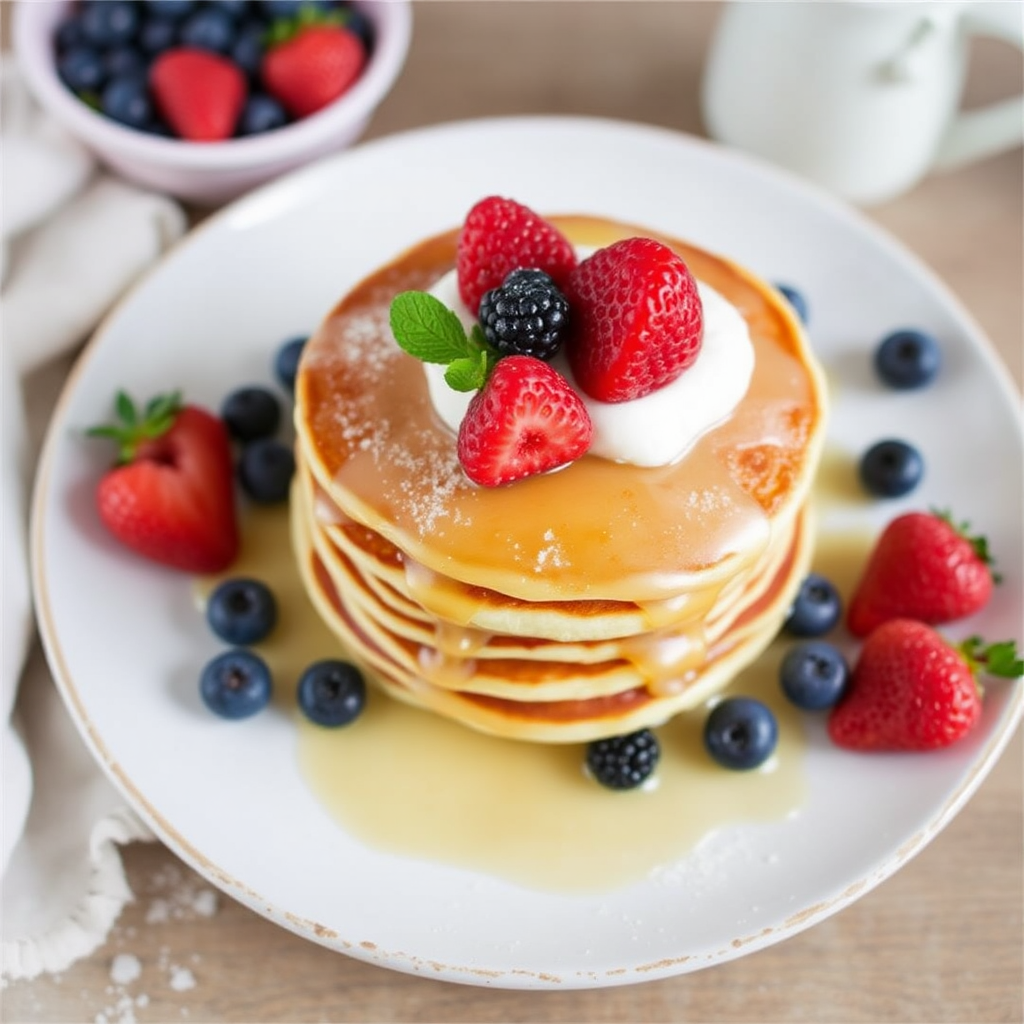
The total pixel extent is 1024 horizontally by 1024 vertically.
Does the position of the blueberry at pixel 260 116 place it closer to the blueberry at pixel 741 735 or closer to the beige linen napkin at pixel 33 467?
the beige linen napkin at pixel 33 467

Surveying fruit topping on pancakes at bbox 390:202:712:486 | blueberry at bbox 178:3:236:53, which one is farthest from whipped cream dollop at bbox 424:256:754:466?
blueberry at bbox 178:3:236:53

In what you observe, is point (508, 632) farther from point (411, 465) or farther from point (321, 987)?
point (321, 987)

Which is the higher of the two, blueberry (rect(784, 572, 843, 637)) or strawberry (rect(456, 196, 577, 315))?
strawberry (rect(456, 196, 577, 315))

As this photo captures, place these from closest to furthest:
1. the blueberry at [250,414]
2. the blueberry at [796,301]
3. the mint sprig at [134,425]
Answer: the mint sprig at [134,425] → the blueberry at [250,414] → the blueberry at [796,301]

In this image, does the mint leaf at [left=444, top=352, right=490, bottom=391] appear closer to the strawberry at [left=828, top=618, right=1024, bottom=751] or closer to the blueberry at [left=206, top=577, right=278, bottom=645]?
the blueberry at [left=206, top=577, right=278, bottom=645]

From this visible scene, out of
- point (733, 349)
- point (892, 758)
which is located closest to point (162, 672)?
point (733, 349)

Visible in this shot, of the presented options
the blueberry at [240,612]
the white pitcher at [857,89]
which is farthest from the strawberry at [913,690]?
the white pitcher at [857,89]

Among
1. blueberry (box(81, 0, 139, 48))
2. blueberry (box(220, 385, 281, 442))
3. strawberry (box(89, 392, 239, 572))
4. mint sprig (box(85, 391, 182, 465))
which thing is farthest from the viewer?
blueberry (box(81, 0, 139, 48))
